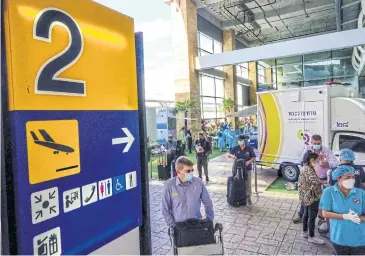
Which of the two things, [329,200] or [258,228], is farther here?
[258,228]

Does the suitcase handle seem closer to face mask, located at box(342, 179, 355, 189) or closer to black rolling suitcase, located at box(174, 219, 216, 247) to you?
black rolling suitcase, located at box(174, 219, 216, 247)

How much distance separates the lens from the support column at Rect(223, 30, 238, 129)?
68.4 feet

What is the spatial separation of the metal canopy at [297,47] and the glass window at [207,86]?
3.01 metres

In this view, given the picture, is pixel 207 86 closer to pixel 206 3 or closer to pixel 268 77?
pixel 268 77

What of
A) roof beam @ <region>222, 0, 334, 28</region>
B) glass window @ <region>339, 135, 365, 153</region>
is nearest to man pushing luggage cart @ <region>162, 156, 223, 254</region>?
glass window @ <region>339, 135, 365, 153</region>

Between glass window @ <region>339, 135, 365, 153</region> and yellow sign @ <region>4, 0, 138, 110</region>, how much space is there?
23.1ft

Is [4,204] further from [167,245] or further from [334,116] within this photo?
[334,116]

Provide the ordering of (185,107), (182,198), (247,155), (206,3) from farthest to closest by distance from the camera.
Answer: (206,3)
(185,107)
(247,155)
(182,198)

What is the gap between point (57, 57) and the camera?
44.2 inches

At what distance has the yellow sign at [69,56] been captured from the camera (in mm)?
984

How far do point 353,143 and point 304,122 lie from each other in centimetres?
127

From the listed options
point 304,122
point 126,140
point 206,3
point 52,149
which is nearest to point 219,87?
point 206,3

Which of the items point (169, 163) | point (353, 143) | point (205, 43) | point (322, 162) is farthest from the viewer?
point (205, 43)

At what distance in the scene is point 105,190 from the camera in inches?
52.2
